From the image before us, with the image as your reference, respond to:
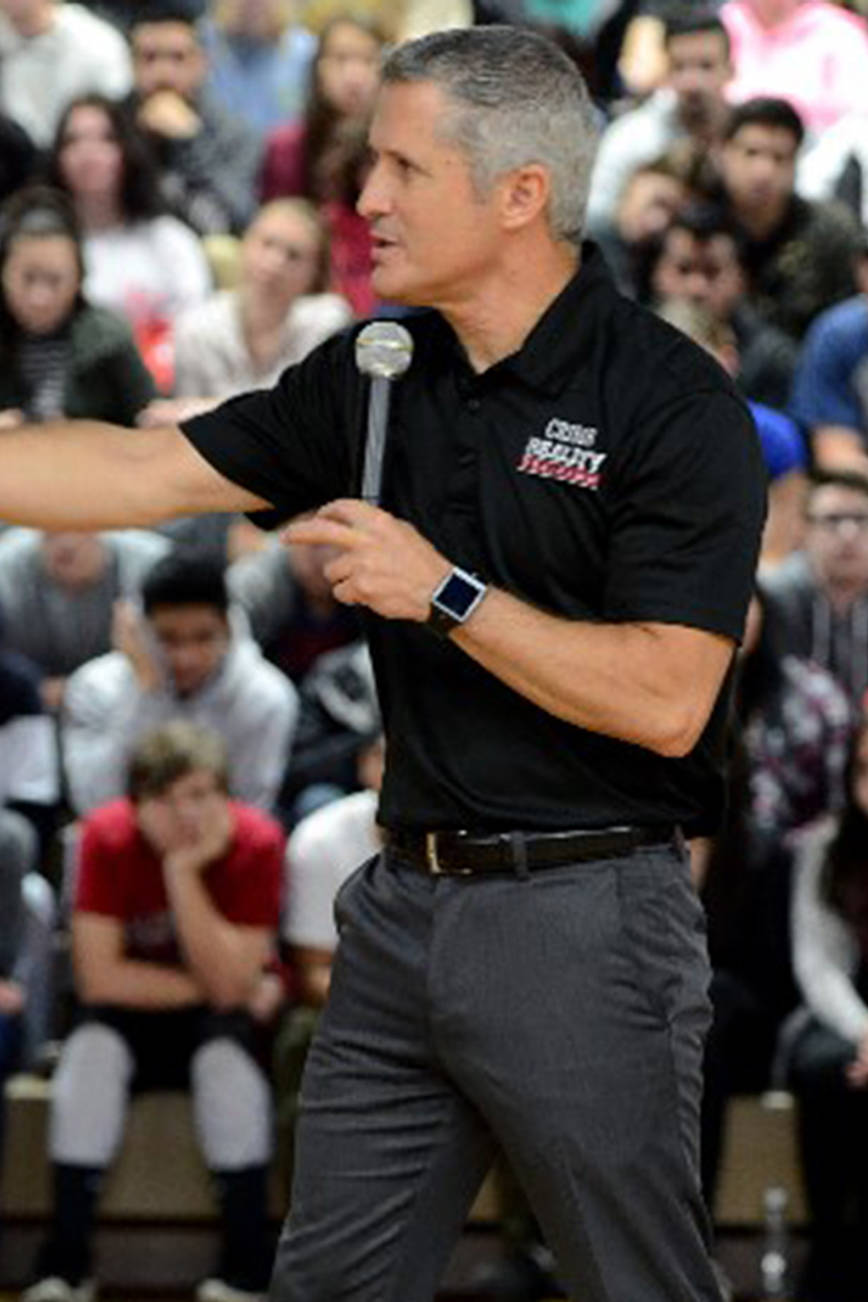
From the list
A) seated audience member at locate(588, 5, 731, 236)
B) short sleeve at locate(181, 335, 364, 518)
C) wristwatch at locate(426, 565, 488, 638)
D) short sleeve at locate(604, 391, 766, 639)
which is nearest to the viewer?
wristwatch at locate(426, 565, 488, 638)

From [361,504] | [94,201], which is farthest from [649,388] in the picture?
[94,201]

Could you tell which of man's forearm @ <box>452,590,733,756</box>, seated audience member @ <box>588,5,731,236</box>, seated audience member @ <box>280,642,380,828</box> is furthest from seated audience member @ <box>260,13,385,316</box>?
man's forearm @ <box>452,590,733,756</box>

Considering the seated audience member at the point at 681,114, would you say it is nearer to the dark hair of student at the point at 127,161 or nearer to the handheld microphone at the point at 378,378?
the dark hair of student at the point at 127,161

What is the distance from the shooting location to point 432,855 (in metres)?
4.09

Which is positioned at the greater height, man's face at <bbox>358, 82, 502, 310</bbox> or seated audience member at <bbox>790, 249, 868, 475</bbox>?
man's face at <bbox>358, 82, 502, 310</bbox>

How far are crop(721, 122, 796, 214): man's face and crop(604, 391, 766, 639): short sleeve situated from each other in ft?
20.4

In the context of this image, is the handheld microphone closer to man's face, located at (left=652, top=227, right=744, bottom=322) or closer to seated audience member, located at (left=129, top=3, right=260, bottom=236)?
man's face, located at (left=652, top=227, right=744, bottom=322)

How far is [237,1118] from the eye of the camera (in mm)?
7102

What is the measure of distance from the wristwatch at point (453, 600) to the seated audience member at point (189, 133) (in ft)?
23.1

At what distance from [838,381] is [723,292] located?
1.55 feet

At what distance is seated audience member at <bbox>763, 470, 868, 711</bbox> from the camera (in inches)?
316

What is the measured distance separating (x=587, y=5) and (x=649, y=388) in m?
8.35

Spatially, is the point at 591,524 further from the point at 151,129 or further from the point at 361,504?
the point at 151,129

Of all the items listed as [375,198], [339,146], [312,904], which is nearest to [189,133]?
[339,146]
